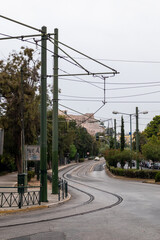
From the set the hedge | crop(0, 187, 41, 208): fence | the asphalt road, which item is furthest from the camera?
the hedge

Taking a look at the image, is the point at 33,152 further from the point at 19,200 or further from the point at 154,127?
the point at 154,127

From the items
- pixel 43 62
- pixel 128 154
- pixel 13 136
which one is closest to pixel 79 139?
pixel 128 154

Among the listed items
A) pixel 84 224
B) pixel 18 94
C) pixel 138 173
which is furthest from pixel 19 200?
pixel 138 173

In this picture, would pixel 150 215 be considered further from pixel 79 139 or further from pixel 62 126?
pixel 79 139

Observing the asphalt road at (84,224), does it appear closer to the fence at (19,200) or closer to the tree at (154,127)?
the fence at (19,200)

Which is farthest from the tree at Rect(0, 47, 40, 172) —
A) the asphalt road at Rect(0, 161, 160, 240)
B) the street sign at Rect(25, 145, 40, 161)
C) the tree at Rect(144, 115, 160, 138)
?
the tree at Rect(144, 115, 160, 138)

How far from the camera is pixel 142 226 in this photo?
11.0 m

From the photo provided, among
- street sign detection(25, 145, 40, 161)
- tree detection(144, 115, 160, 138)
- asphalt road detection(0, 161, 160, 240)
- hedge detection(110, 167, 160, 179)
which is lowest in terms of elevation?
hedge detection(110, 167, 160, 179)

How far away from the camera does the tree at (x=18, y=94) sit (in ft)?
108

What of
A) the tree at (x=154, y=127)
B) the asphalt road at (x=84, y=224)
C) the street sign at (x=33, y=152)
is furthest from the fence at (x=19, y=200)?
the tree at (x=154, y=127)

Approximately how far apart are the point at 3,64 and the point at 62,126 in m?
37.5

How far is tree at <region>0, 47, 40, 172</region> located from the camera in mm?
32781

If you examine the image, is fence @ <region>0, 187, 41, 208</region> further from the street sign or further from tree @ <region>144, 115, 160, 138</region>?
tree @ <region>144, 115, 160, 138</region>

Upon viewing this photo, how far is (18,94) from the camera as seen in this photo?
108 ft
